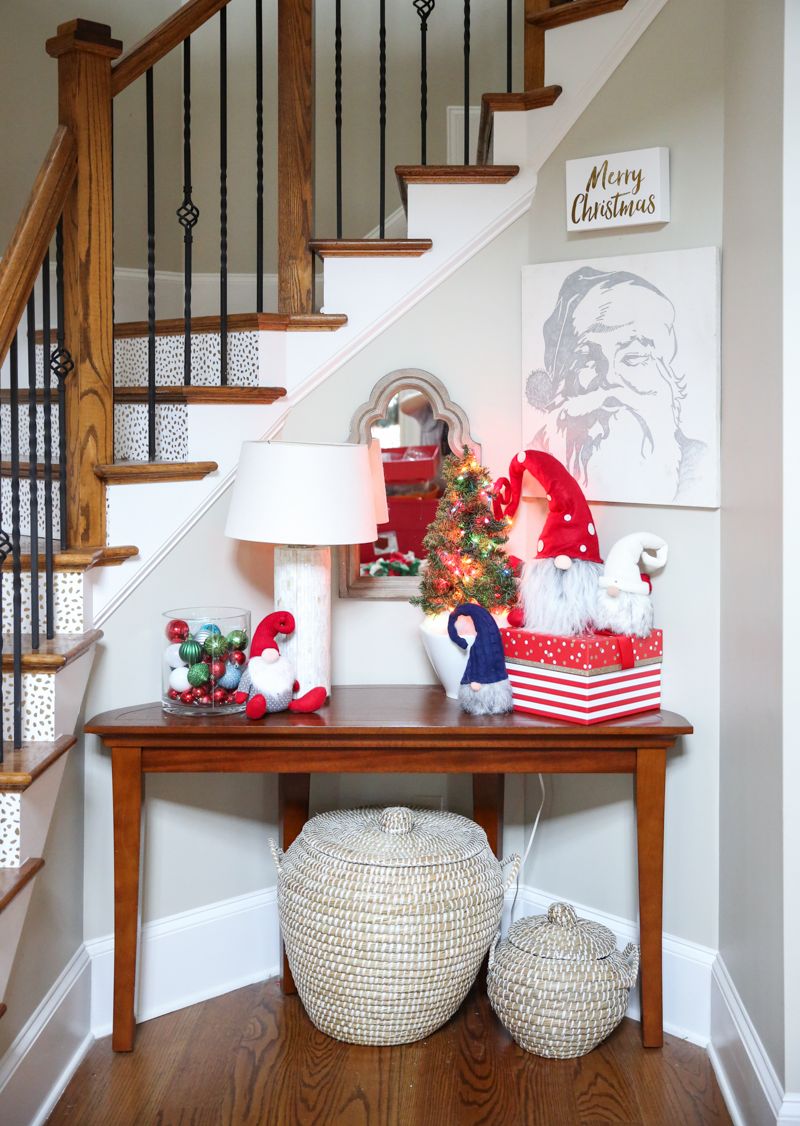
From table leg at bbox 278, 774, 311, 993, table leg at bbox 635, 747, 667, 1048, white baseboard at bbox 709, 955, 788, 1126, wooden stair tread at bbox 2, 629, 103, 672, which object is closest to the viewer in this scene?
white baseboard at bbox 709, 955, 788, 1126

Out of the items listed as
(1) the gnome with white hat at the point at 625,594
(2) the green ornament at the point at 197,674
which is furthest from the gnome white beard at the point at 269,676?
(1) the gnome with white hat at the point at 625,594

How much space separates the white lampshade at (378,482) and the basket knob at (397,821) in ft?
2.32

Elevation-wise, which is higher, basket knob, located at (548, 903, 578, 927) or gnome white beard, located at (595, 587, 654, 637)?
gnome white beard, located at (595, 587, 654, 637)

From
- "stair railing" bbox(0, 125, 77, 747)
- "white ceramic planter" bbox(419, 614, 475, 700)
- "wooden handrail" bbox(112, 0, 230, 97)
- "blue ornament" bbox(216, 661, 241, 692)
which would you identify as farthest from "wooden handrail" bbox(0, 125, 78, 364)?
"white ceramic planter" bbox(419, 614, 475, 700)

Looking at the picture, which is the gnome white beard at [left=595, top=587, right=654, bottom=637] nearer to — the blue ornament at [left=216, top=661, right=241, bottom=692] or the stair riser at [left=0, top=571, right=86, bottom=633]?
the blue ornament at [left=216, top=661, right=241, bottom=692]

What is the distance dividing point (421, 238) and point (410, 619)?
98 cm

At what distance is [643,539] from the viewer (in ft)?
8.02

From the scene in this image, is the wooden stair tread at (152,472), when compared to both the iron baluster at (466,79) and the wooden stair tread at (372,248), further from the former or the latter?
the iron baluster at (466,79)

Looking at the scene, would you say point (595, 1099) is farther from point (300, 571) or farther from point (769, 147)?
point (769, 147)

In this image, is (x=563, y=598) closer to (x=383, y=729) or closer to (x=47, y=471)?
(x=383, y=729)

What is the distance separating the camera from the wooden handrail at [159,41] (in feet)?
8.07

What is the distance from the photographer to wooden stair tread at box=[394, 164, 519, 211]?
8.77ft

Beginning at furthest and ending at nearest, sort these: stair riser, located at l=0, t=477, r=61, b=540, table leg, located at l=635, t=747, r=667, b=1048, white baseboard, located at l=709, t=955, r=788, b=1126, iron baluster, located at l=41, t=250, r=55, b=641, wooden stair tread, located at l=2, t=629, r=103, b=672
A: stair riser, located at l=0, t=477, r=61, b=540
table leg, located at l=635, t=747, r=667, b=1048
iron baluster, located at l=41, t=250, r=55, b=641
wooden stair tread, located at l=2, t=629, r=103, b=672
white baseboard, located at l=709, t=955, r=788, b=1126

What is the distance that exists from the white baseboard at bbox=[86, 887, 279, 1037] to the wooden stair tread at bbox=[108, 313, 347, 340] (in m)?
1.47
